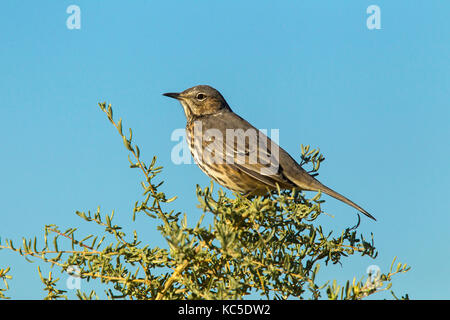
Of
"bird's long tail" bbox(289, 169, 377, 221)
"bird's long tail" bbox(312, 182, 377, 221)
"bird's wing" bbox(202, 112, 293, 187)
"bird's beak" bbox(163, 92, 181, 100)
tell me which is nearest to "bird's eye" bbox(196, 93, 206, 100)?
"bird's beak" bbox(163, 92, 181, 100)

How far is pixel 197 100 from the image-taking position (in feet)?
28.2

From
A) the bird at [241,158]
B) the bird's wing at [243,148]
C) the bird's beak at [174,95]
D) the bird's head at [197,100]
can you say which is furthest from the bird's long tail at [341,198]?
the bird's beak at [174,95]

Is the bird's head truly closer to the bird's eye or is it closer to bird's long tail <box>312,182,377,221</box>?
the bird's eye

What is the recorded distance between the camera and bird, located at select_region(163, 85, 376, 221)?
675cm

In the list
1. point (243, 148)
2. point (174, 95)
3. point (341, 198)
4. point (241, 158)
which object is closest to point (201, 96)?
point (174, 95)

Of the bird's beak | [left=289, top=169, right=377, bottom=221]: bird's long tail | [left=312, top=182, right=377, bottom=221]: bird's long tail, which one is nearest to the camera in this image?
[left=312, top=182, right=377, bottom=221]: bird's long tail

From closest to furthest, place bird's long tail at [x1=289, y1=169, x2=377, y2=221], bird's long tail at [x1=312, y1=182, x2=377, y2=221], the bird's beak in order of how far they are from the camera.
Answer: bird's long tail at [x1=312, y1=182, x2=377, y2=221] < bird's long tail at [x1=289, y1=169, x2=377, y2=221] < the bird's beak

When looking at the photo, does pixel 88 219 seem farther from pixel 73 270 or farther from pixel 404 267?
pixel 404 267

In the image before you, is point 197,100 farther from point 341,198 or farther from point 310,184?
point 341,198

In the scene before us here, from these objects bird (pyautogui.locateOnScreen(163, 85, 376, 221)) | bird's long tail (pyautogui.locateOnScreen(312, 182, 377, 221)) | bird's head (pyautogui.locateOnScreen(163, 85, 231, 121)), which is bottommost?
bird's long tail (pyautogui.locateOnScreen(312, 182, 377, 221))

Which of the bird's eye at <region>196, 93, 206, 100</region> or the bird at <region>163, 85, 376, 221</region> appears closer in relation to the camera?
the bird at <region>163, 85, 376, 221</region>

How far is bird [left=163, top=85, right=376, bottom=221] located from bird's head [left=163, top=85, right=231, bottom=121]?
2cm

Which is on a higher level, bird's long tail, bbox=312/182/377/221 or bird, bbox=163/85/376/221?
bird, bbox=163/85/376/221
